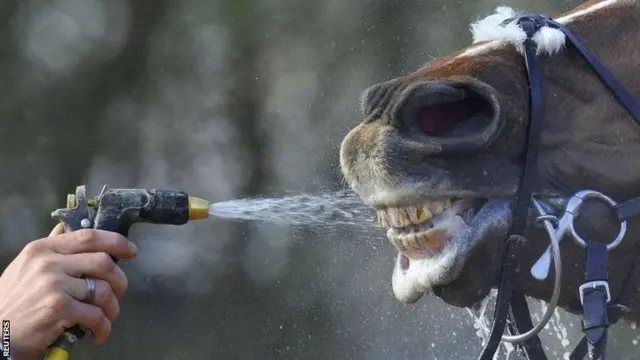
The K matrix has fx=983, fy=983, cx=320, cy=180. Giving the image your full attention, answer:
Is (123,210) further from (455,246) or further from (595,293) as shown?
(595,293)

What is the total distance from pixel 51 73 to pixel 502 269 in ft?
17.5

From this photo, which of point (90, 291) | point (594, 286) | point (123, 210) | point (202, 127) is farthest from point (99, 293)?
point (202, 127)

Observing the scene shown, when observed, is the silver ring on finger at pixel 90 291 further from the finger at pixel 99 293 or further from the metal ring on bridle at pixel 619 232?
the metal ring on bridle at pixel 619 232

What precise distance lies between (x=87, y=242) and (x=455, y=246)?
547mm

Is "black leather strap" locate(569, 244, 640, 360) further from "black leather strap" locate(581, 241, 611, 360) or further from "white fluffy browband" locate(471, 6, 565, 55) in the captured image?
"white fluffy browband" locate(471, 6, 565, 55)

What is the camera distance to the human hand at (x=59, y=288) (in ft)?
4.29

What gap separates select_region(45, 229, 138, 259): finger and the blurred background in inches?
125

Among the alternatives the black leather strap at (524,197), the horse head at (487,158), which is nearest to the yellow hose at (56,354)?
the horse head at (487,158)

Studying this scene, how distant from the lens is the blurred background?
510cm

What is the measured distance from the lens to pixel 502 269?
155 cm

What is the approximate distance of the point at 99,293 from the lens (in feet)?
4.37

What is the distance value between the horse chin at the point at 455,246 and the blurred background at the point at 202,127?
295cm

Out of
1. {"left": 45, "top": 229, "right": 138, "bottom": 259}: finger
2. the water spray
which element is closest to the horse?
the water spray

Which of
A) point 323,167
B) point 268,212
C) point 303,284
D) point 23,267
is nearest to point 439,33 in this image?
point 323,167
